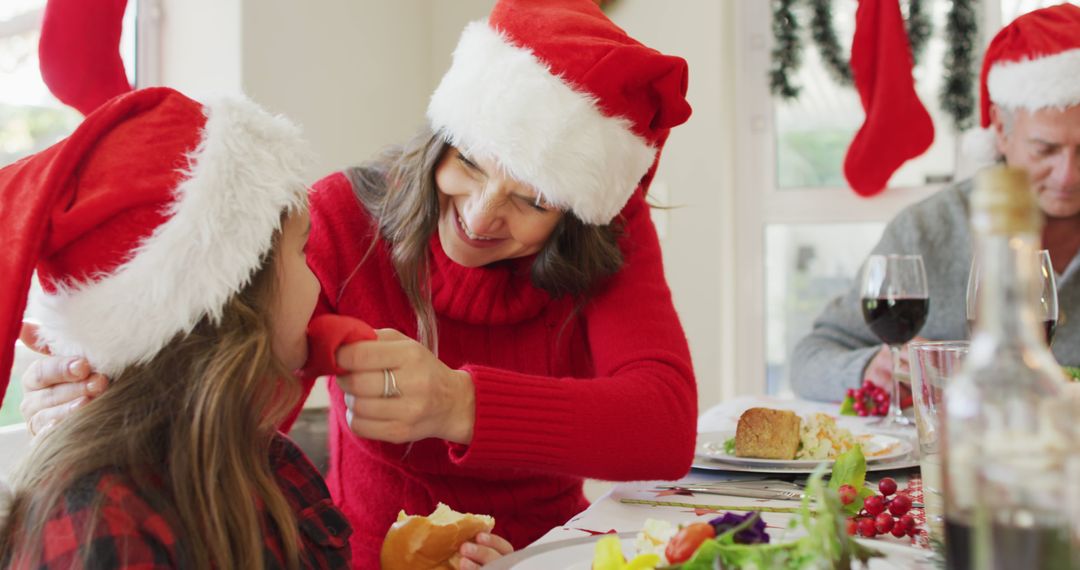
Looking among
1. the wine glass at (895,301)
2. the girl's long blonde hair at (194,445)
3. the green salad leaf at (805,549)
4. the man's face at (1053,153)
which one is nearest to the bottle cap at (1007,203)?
the green salad leaf at (805,549)

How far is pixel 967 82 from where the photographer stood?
2926 millimetres

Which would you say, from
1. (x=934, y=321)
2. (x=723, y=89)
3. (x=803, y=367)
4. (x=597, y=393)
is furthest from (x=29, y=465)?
(x=723, y=89)

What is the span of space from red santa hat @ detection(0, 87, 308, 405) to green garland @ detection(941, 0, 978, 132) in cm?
259

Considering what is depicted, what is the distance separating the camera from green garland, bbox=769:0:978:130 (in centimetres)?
291

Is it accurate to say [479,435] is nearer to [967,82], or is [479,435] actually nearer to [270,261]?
[270,261]

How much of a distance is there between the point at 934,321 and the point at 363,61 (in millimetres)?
1770

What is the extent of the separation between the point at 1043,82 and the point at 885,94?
747mm

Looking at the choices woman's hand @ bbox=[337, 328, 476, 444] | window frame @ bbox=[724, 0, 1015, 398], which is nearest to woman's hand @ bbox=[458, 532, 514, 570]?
woman's hand @ bbox=[337, 328, 476, 444]

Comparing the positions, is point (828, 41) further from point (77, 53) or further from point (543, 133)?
point (77, 53)

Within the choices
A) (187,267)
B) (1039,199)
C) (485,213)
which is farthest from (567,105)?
(1039,199)

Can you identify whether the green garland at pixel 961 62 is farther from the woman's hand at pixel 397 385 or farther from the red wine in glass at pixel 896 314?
the woman's hand at pixel 397 385

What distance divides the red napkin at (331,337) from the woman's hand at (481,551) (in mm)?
211

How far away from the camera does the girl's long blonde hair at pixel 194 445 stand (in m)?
0.77

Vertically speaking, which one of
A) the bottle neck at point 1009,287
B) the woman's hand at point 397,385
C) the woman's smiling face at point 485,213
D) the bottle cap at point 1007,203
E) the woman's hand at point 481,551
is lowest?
the woman's hand at point 481,551
